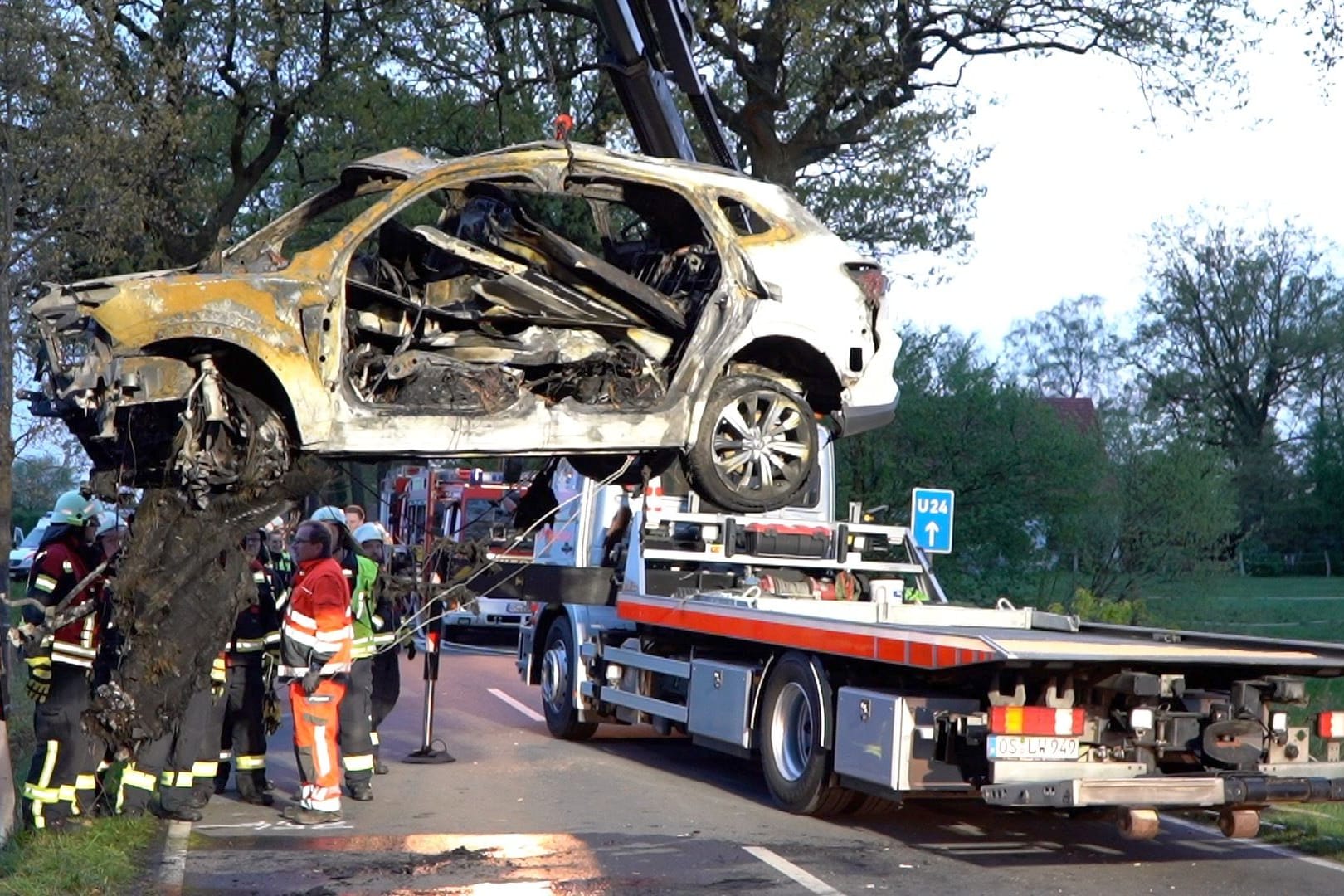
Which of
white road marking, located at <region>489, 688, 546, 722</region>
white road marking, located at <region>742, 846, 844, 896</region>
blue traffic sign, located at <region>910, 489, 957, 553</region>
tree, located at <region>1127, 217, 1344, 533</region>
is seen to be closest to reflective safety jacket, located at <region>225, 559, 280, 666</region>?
white road marking, located at <region>742, 846, 844, 896</region>

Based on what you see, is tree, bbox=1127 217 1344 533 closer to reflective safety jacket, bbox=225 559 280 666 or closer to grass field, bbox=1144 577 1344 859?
grass field, bbox=1144 577 1344 859

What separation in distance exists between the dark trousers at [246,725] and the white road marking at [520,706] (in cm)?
510

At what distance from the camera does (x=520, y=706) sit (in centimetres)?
1803

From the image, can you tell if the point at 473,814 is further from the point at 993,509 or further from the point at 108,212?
the point at 993,509

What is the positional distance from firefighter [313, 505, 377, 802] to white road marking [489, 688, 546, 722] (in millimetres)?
5022

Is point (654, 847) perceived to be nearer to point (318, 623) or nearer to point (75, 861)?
point (318, 623)

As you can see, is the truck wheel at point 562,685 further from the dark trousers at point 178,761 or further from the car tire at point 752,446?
the car tire at point 752,446

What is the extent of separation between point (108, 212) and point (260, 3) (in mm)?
8649

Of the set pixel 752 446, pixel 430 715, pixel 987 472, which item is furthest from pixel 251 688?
pixel 987 472

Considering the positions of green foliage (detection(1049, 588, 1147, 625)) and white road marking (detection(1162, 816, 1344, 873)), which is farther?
green foliage (detection(1049, 588, 1147, 625))

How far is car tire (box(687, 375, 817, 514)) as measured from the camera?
7.67 meters

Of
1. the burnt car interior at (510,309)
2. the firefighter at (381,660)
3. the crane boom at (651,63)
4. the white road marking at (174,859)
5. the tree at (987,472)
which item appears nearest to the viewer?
the burnt car interior at (510,309)

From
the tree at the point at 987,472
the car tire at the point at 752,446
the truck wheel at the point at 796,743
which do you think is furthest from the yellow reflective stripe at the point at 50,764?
the tree at the point at 987,472

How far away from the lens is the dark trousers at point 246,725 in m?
11.3
